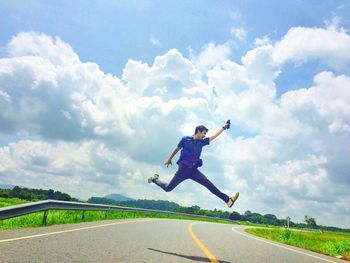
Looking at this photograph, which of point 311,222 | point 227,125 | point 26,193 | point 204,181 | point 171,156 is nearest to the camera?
point 204,181

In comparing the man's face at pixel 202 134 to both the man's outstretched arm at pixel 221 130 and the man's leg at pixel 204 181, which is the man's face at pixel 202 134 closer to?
the man's outstretched arm at pixel 221 130

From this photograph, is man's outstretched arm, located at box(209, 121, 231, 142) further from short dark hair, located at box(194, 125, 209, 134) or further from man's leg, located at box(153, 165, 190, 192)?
man's leg, located at box(153, 165, 190, 192)

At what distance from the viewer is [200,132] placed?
9875 millimetres

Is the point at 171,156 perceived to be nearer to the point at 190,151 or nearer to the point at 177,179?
the point at 177,179

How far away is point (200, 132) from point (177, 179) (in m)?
1.35

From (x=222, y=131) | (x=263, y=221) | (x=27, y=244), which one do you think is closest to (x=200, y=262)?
(x=27, y=244)

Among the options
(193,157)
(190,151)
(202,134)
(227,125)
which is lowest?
(193,157)

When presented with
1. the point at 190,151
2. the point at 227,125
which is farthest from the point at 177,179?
the point at 227,125

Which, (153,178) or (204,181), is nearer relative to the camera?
(204,181)

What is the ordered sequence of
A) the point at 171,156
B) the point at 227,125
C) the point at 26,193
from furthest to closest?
1. the point at 26,193
2. the point at 171,156
3. the point at 227,125

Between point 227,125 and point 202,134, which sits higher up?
point 227,125

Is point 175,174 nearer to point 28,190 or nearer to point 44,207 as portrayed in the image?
point 44,207

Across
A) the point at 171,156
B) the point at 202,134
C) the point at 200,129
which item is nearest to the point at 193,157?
the point at 202,134

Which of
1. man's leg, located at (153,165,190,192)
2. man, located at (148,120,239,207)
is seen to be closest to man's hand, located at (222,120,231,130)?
man, located at (148,120,239,207)
